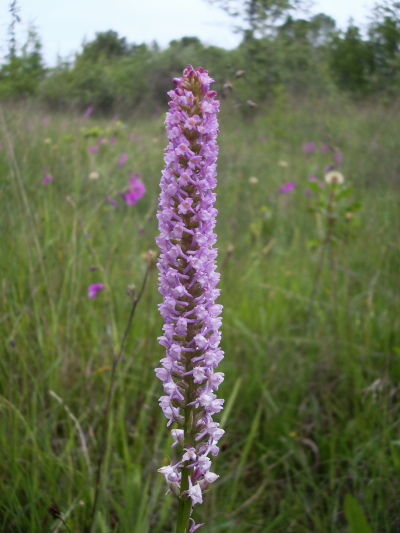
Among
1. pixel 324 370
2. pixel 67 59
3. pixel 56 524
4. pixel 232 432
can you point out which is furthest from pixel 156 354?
pixel 67 59

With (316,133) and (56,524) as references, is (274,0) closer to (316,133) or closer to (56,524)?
(56,524)

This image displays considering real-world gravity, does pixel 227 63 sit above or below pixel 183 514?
above

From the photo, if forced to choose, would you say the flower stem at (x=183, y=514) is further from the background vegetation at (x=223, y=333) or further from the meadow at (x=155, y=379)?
the meadow at (x=155, y=379)

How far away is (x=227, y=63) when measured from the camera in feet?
11.3

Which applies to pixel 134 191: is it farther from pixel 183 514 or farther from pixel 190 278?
pixel 183 514

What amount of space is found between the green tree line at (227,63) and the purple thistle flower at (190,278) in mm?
1373

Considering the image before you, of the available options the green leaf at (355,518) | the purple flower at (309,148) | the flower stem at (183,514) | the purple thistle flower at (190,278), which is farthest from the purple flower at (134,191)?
the purple flower at (309,148)

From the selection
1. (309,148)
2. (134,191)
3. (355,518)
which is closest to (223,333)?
(134,191)

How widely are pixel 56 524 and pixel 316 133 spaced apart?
9100mm

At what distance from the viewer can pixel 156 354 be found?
114 inches

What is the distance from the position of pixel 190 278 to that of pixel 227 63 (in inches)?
114

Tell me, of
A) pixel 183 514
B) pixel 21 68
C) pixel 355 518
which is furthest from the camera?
pixel 21 68

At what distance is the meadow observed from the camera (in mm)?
1864

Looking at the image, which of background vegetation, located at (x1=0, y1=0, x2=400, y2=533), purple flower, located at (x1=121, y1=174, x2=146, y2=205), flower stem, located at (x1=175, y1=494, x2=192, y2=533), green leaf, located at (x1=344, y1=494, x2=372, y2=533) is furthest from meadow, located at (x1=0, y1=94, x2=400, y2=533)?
green leaf, located at (x1=344, y1=494, x2=372, y2=533)
